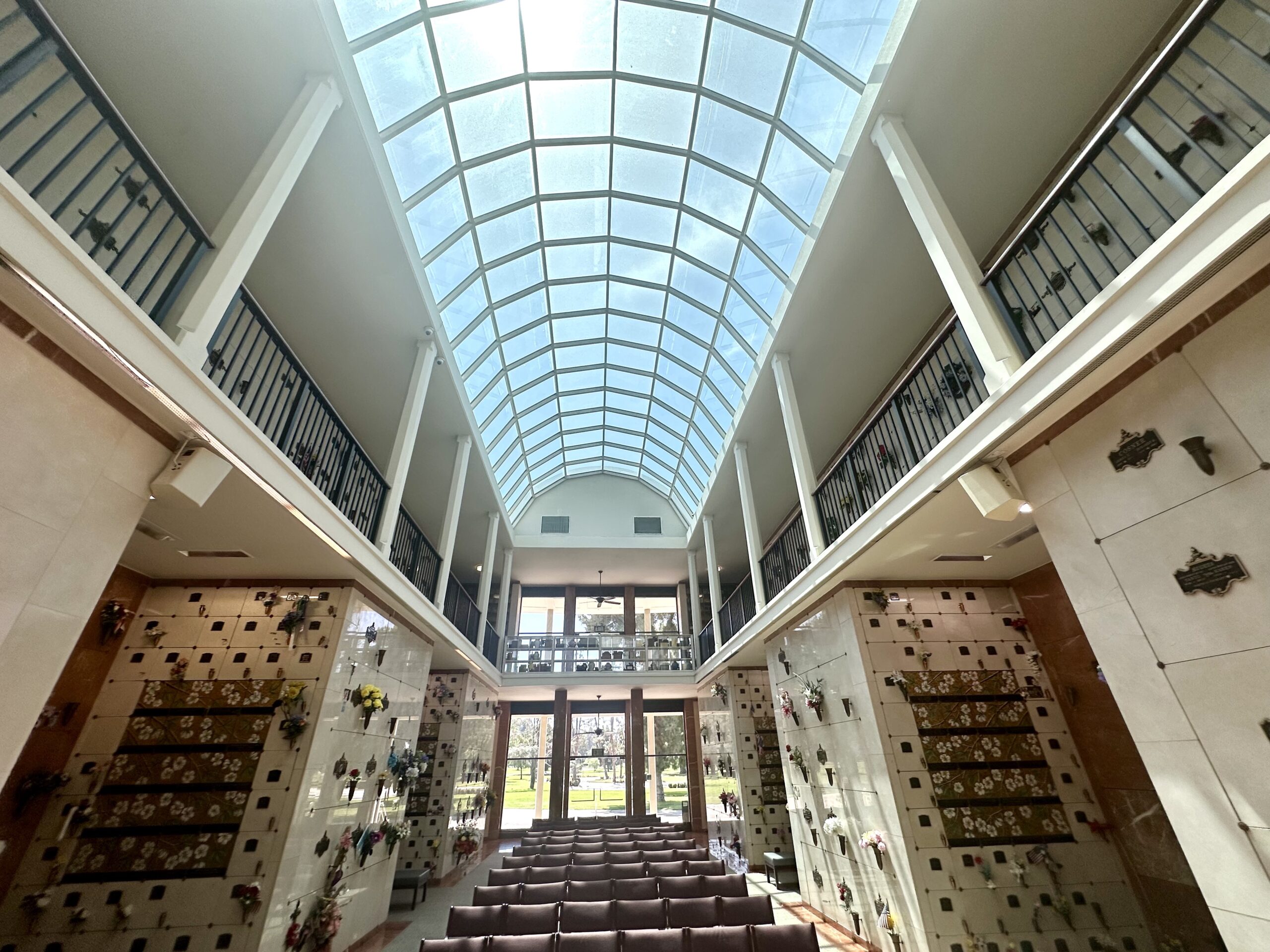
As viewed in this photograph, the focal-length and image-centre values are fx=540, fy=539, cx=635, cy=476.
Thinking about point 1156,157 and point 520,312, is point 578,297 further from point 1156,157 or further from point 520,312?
point 1156,157

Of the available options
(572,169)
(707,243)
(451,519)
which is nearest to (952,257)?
(707,243)

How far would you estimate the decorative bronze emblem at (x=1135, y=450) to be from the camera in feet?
11.2

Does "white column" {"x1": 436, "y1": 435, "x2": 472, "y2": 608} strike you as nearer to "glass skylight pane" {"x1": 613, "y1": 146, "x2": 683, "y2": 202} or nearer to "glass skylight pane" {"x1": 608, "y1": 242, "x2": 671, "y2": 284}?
"glass skylight pane" {"x1": 608, "y1": 242, "x2": 671, "y2": 284}

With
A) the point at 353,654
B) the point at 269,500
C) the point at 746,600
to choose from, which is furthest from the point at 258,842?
the point at 746,600

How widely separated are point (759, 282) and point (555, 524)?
1135cm

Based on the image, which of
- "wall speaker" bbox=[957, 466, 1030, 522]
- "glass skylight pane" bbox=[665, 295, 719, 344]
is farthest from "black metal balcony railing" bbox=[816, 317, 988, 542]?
"glass skylight pane" bbox=[665, 295, 719, 344]

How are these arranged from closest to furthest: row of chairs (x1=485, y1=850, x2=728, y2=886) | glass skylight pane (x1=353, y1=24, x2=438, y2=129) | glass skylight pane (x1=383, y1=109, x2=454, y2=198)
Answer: glass skylight pane (x1=353, y1=24, x2=438, y2=129), row of chairs (x1=485, y1=850, x2=728, y2=886), glass skylight pane (x1=383, y1=109, x2=454, y2=198)

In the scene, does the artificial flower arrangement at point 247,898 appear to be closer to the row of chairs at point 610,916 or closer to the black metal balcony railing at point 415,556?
the row of chairs at point 610,916

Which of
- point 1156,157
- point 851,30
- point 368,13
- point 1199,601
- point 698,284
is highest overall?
point 698,284

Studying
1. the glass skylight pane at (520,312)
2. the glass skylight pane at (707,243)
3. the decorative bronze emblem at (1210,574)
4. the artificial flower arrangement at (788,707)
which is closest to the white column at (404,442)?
the glass skylight pane at (520,312)

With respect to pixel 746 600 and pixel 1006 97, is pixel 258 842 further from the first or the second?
pixel 1006 97

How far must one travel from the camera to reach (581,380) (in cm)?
1498

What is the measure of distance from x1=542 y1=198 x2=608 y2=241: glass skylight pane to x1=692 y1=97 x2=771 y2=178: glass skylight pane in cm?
230

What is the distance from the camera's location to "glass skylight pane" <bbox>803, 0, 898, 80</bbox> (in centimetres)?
563
